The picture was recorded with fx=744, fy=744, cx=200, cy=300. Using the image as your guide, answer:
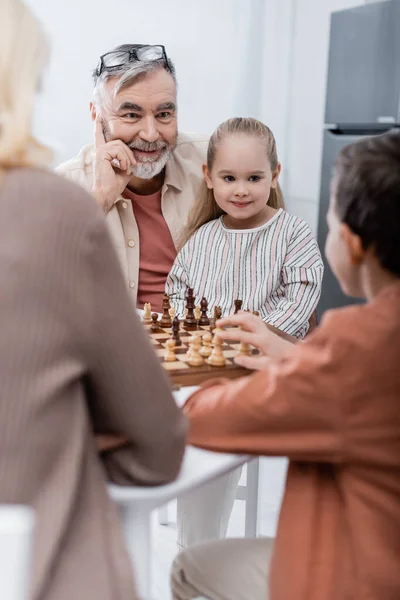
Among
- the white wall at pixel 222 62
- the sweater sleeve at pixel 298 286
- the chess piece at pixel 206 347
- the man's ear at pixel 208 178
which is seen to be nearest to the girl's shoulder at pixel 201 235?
the man's ear at pixel 208 178

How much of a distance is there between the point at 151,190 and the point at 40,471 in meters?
1.90

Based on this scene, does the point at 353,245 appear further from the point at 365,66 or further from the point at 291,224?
the point at 365,66

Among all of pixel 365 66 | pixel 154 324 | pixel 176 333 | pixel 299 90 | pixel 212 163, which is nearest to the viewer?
pixel 176 333

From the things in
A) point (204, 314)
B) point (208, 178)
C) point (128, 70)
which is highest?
point (128, 70)

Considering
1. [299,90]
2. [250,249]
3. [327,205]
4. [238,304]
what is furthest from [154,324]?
[299,90]

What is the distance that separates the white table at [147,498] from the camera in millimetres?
1057

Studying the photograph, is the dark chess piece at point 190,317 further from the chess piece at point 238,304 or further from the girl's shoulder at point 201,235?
the girl's shoulder at point 201,235

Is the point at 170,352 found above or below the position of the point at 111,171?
below

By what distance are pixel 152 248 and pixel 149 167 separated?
282 millimetres

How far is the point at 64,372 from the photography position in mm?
881

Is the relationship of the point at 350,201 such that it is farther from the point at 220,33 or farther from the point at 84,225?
the point at 220,33

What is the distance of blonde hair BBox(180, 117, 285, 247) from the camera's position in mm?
2295

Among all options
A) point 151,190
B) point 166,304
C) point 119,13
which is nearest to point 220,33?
point 119,13

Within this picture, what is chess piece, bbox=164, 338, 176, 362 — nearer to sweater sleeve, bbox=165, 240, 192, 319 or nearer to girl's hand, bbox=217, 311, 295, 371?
girl's hand, bbox=217, 311, 295, 371
